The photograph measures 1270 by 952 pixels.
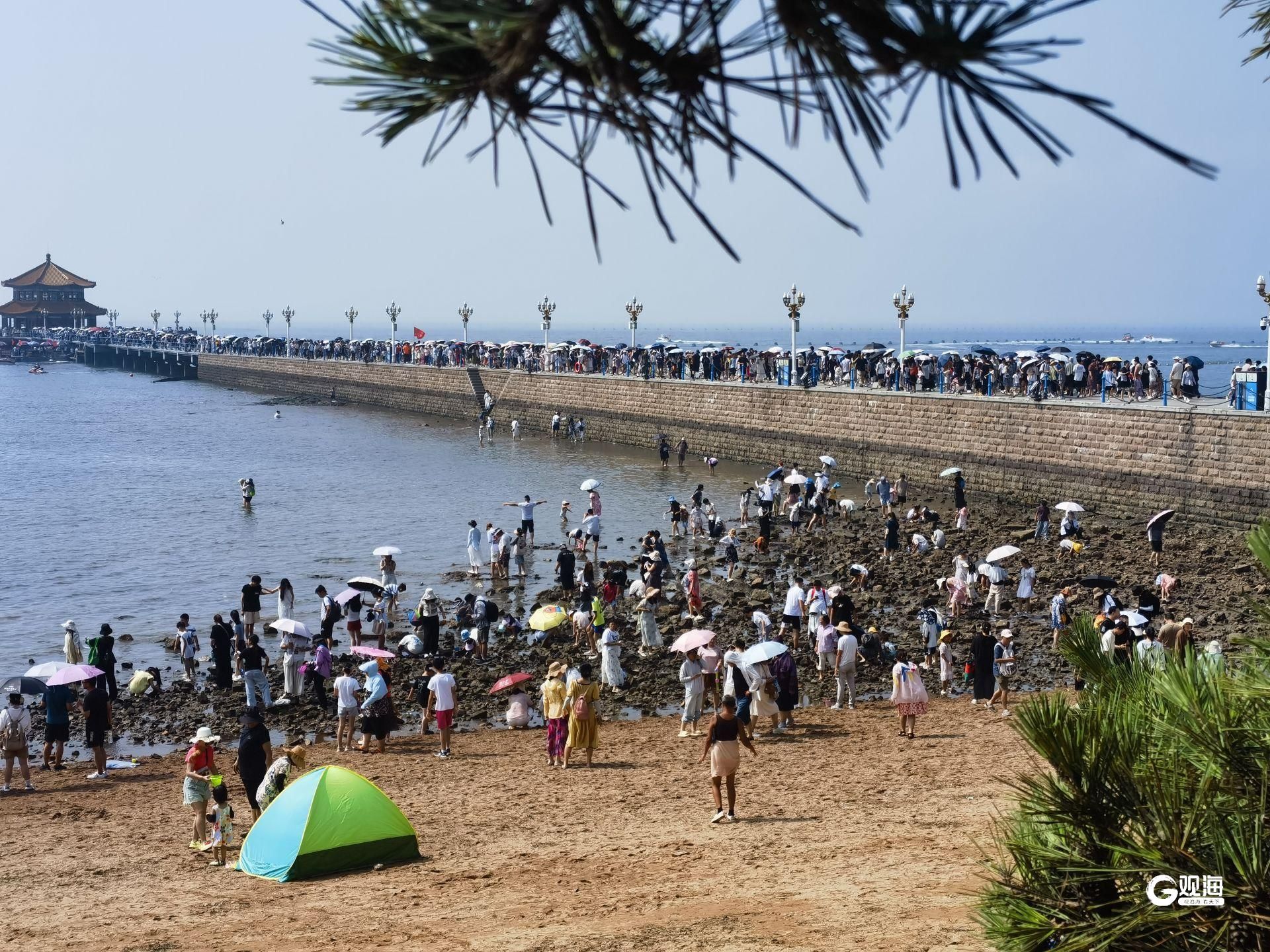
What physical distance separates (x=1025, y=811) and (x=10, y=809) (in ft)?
39.6

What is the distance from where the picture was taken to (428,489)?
148ft

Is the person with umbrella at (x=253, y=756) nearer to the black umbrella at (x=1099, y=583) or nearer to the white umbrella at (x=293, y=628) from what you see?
the white umbrella at (x=293, y=628)

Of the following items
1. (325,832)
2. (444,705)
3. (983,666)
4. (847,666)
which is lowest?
(444,705)

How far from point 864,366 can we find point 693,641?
3245 cm

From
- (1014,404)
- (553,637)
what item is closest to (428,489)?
(1014,404)

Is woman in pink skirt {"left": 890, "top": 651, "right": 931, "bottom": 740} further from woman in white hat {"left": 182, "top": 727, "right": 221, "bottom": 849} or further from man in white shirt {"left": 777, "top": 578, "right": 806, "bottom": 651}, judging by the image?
woman in white hat {"left": 182, "top": 727, "right": 221, "bottom": 849}

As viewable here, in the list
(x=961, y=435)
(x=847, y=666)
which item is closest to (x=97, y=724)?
(x=847, y=666)

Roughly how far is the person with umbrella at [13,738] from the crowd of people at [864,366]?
2806cm

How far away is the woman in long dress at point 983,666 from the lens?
51.3 ft

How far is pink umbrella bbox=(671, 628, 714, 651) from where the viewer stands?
1545 cm

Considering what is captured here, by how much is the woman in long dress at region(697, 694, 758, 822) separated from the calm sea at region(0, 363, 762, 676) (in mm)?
13948

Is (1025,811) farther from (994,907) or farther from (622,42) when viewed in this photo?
(622,42)

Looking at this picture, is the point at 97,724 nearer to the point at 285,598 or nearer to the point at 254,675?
the point at 254,675

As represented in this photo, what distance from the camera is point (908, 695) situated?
14281mm
